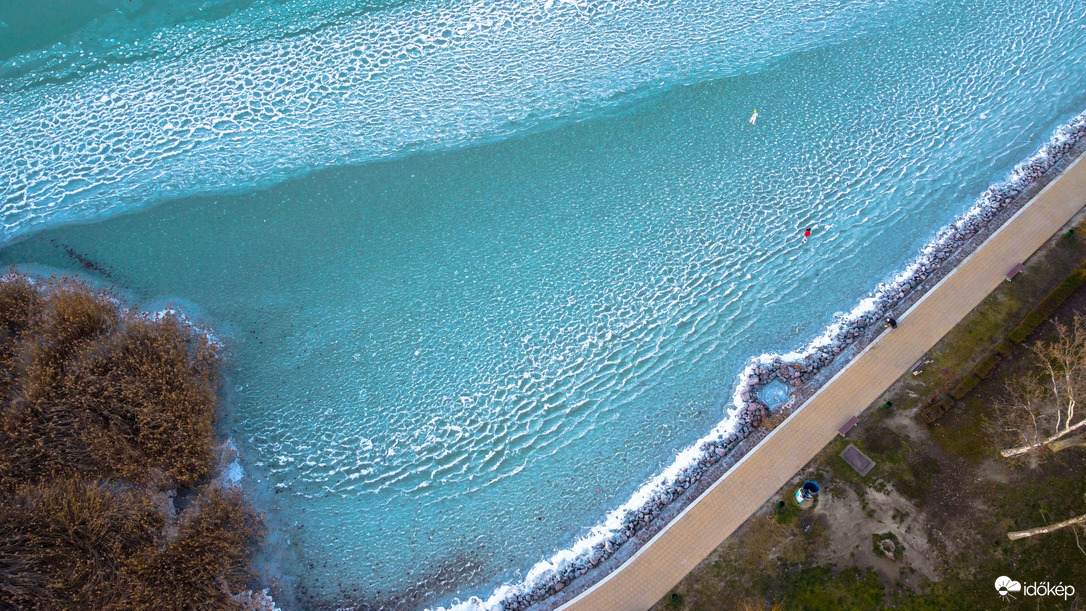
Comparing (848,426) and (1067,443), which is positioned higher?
(848,426)

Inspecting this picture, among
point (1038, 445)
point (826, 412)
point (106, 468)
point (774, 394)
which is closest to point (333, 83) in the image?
point (106, 468)

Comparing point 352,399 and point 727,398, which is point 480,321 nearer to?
point 352,399

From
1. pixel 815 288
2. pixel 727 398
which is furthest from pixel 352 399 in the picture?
pixel 815 288

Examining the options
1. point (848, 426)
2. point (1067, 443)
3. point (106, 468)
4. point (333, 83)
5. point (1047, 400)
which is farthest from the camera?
point (333, 83)

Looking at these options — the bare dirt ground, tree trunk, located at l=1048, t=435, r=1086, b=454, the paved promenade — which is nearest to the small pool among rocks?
the paved promenade

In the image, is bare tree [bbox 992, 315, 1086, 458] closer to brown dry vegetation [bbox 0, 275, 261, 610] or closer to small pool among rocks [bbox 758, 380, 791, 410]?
small pool among rocks [bbox 758, 380, 791, 410]

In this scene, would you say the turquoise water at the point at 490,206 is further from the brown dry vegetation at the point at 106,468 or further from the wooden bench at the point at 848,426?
the wooden bench at the point at 848,426

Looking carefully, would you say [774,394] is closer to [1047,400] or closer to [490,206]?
[1047,400]
